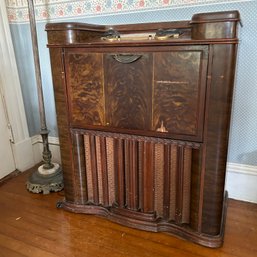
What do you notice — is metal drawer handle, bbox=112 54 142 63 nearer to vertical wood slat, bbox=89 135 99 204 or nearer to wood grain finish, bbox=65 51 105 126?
wood grain finish, bbox=65 51 105 126

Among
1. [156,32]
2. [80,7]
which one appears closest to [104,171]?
[156,32]

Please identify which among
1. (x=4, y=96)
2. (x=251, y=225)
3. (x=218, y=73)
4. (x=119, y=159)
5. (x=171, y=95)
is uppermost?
(x=218, y=73)

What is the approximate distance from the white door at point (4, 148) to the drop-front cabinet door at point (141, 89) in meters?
0.82

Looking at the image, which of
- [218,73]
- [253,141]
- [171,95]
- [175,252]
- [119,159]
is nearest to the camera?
[218,73]

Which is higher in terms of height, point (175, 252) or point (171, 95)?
point (171, 95)

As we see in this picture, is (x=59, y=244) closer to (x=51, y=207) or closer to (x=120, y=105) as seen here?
(x=51, y=207)

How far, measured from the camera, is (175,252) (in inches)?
52.6

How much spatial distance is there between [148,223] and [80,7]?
4.75 feet

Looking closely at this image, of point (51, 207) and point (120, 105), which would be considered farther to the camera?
point (51, 207)

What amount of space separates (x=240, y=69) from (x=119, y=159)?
0.86 m

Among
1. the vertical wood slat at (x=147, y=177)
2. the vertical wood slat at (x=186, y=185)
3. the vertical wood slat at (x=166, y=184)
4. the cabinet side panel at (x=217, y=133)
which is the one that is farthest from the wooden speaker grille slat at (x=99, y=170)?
the cabinet side panel at (x=217, y=133)

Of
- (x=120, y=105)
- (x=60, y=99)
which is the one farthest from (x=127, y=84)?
(x=60, y=99)

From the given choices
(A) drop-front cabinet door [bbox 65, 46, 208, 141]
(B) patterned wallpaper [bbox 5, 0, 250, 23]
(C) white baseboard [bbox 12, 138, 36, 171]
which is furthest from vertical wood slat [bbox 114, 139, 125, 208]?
(C) white baseboard [bbox 12, 138, 36, 171]

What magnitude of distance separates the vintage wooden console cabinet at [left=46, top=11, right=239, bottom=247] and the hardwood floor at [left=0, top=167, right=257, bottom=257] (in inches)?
2.4
